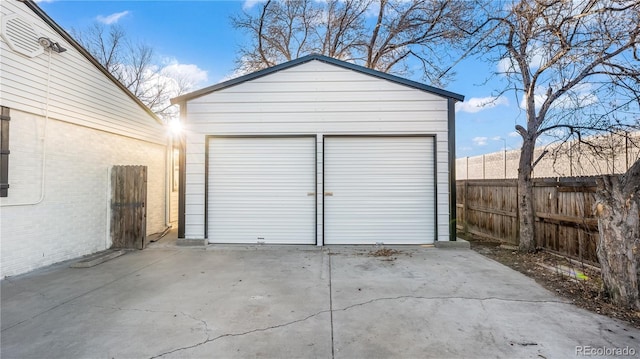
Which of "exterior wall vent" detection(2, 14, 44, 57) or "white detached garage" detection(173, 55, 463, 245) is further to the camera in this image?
"white detached garage" detection(173, 55, 463, 245)

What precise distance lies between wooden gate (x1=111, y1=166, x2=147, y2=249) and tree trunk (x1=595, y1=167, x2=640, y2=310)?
24.3 ft

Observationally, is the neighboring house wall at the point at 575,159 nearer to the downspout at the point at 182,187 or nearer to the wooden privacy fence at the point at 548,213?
the wooden privacy fence at the point at 548,213

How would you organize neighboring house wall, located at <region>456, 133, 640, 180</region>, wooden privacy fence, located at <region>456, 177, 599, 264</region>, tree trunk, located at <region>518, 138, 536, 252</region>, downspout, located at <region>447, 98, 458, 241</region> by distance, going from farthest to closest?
downspout, located at <region>447, 98, 458, 241</region> → tree trunk, located at <region>518, 138, 536, 252</region> → neighboring house wall, located at <region>456, 133, 640, 180</region> → wooden privacy fence, located at <region>456, 177, 599, 264</region>

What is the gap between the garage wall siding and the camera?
6348mm

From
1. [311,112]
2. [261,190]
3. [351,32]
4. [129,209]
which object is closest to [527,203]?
[311,112]

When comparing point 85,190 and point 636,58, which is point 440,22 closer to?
point 636,58

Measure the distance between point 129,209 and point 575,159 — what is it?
9.25 m

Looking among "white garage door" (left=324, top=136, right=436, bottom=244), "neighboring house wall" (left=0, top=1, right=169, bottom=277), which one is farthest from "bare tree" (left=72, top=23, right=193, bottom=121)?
"white garage door" (left=324, top=136, right=436, bottom=244)

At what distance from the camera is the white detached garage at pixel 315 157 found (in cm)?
635

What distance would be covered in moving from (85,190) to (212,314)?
4518 millimetres

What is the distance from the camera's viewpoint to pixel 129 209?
618cm

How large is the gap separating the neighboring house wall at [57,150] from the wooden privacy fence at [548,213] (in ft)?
27.2

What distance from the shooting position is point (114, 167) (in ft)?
20.8

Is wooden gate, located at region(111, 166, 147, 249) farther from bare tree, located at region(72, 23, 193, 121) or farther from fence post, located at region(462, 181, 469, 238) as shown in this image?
bare tree, located at region(72, 23, 193, 121)
